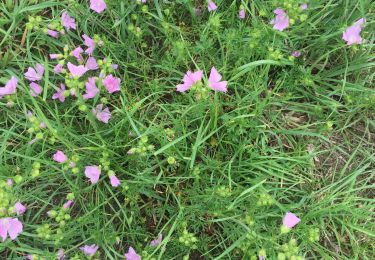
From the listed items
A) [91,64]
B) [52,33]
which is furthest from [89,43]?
[52,33]

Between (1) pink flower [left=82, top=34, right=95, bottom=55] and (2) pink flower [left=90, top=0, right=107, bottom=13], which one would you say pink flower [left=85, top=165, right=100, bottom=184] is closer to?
(1) pink flower [left=82, top=34, right=95, bottom=55]

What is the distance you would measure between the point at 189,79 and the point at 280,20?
21.2 inches

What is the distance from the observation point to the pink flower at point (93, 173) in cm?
223

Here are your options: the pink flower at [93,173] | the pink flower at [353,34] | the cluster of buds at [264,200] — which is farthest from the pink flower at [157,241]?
the pink flower at [353,34]

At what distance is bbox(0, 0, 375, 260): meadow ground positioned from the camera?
228cm

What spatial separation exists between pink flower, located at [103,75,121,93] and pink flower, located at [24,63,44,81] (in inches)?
15.0

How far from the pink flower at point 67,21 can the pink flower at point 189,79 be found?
72cm

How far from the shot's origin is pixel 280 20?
2.29 metres

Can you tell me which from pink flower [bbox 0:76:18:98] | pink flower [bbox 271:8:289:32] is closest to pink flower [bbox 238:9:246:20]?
pink flower [bbox 271:8:289:32]

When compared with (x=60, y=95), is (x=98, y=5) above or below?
Answer: above

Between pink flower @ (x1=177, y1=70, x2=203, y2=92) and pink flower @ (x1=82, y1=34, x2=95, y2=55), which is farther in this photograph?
pink flower @ (x1=82, y1=34, x2=95, y2=55)

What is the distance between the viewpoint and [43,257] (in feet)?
7.08

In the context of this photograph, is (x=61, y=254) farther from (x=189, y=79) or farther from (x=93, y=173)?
(x=189, y=79)

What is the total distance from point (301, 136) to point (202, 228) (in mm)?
742
